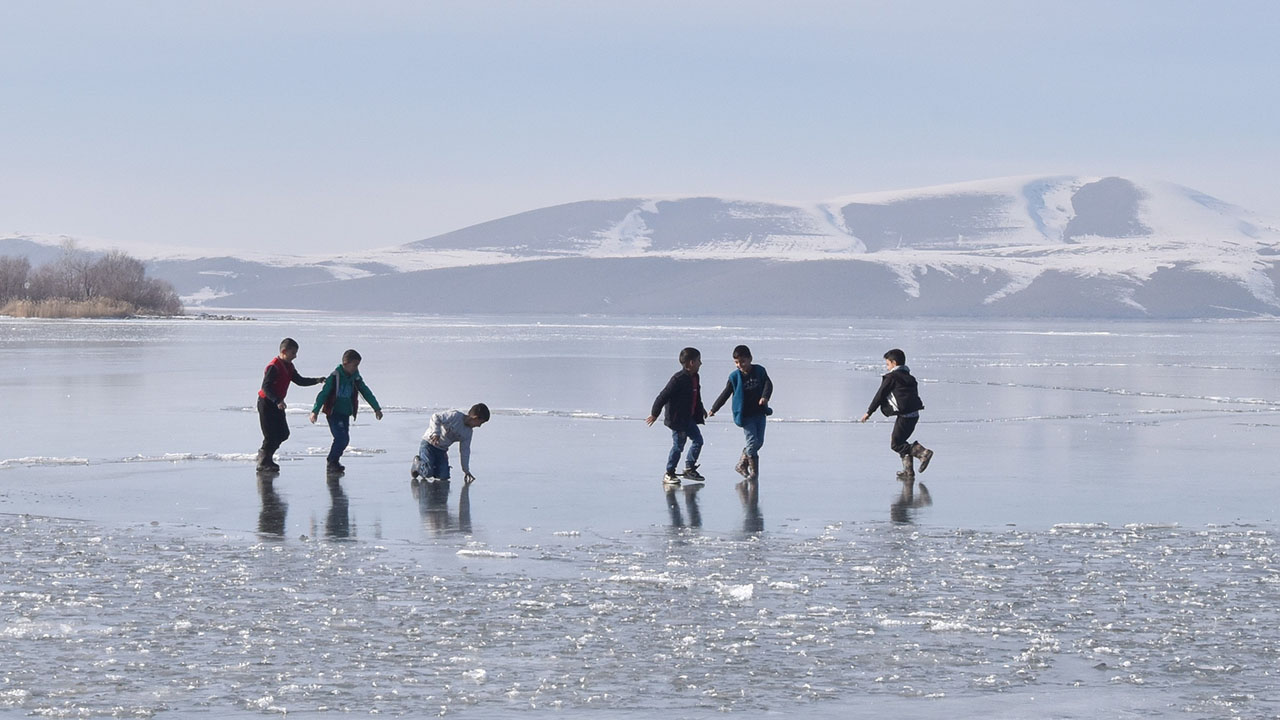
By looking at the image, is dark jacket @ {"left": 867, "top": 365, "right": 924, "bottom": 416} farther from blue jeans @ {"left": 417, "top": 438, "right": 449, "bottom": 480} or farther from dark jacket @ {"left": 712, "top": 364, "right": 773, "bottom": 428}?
blue jeans @ {"left": 417, "top": 438, "right": 449, "bottom": 480}

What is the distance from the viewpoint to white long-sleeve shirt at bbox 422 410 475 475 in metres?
14.7

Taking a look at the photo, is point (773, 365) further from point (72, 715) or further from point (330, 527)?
point (72, 715)

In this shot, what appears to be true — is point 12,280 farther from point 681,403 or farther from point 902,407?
point 902,407

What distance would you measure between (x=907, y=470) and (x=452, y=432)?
171 inches

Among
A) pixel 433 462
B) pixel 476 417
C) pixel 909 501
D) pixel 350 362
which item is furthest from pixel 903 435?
pixel 350 362

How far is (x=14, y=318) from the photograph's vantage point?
109562mm

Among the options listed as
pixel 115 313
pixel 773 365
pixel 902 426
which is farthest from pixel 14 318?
pixel 902 426

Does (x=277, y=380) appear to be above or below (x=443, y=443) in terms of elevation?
above

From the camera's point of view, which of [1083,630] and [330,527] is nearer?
[1083,630]

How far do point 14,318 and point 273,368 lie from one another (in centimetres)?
10132

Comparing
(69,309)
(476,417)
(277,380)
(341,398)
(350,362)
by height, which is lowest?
(476,417)

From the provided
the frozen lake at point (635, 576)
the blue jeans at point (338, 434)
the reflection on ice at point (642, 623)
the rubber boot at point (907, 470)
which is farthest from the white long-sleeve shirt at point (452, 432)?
the rubber boot at point (907, 470)

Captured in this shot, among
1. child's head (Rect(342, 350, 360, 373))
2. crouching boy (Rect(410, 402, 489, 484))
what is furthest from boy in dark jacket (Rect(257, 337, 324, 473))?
crouching boy (Rect(410, 402, 489, 484))

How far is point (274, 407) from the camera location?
15.9m
